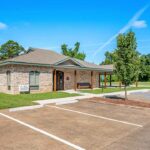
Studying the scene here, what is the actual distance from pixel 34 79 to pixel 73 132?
44.8 ft

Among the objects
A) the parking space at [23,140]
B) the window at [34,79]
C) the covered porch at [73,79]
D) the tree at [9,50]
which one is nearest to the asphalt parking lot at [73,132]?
the parking space at [23,140]

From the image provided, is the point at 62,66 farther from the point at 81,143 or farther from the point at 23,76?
the point at 81,143

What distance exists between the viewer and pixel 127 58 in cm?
1458

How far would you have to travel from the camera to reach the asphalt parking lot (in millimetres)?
5716

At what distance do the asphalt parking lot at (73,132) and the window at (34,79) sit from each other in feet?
32.5

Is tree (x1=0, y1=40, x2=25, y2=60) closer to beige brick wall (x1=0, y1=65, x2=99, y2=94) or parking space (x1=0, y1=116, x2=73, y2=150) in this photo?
beige brick wall (x1=0, y1=65, x2=99, y2=94)

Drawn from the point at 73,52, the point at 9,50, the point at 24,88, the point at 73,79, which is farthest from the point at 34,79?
the point at 73,52

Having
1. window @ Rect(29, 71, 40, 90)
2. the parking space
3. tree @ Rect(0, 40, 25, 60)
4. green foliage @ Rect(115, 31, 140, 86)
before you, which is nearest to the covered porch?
window @ Rect(29, 71, 40, 90)

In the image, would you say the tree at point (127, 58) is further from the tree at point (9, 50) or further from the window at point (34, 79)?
the tree at point (9, 50)

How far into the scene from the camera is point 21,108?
11.3 meters

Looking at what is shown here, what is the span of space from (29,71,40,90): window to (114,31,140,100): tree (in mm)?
9264

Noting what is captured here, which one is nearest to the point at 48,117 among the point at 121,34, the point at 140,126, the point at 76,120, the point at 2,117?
the point at 76,120

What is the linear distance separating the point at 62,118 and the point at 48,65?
11940 mm

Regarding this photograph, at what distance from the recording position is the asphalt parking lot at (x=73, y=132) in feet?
18.8
